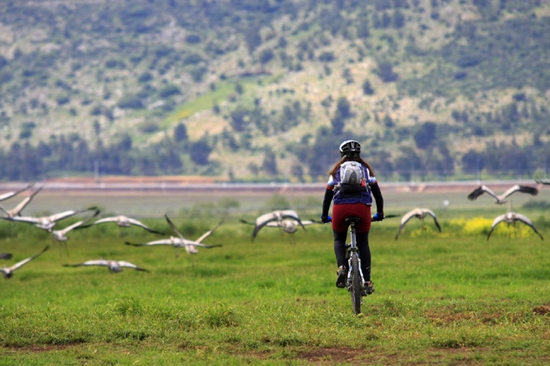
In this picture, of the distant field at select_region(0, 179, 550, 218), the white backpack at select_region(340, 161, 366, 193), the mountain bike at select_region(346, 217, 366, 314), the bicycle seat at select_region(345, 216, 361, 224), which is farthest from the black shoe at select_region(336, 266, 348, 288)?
the distant field at select_region(0, 179, 550, 218)

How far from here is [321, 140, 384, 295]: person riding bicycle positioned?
1113 centimetres

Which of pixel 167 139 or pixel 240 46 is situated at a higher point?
pixel 240 46

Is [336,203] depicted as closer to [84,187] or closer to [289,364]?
[289,364]

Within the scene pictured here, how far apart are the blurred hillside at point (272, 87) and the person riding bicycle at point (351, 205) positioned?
6719 centimetres

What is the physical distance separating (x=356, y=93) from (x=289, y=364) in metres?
112

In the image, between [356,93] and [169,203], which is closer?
[169,203]

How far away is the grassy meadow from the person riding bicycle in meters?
0.58

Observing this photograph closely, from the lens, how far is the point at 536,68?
11756 cm

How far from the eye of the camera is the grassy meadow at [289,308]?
935 centimetres

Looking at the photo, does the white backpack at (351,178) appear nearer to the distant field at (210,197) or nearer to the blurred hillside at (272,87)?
the distant field at (210,197)

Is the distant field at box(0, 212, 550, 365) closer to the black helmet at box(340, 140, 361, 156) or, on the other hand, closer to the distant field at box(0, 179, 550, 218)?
the black helmet at box(340, 140, 361, 156)

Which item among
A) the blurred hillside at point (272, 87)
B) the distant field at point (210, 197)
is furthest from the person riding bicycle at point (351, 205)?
the blurred hillside at point (272, 87)

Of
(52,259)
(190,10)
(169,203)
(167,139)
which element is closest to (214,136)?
(167,139)

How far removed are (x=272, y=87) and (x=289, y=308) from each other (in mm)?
118671
